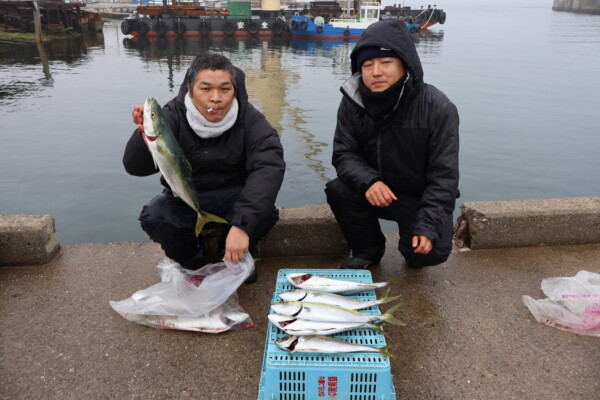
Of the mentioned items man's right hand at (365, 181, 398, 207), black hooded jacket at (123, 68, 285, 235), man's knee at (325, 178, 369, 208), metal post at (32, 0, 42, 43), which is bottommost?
man's knee at (325, 178, 369, 208)

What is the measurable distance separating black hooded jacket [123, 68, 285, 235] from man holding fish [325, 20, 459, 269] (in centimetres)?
62

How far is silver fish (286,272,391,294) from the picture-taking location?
2.83 meters

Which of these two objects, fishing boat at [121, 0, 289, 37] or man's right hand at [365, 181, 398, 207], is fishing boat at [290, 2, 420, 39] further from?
man's right hand at [365, 181, 398, 207]

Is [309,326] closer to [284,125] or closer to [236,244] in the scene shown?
[236,244]

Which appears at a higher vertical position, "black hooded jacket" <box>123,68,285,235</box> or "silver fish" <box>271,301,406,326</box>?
"black hooded jacket" <box>123,68,285,235</box>

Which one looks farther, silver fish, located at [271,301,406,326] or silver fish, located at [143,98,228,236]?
silver fish, located at [143,98,228,236]

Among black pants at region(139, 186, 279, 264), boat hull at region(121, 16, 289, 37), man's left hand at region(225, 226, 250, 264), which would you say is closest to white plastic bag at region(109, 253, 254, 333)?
man's left hand at region(225, 226, 250, 264)

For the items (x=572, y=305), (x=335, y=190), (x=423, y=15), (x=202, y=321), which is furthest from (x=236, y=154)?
(x=423, y=15)

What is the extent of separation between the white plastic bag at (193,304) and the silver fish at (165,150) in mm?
599

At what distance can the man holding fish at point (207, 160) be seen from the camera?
2939 mm

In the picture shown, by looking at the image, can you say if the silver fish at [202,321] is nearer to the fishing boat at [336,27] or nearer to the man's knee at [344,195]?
the man's knee at [344,195]

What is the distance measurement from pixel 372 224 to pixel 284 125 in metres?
10.9

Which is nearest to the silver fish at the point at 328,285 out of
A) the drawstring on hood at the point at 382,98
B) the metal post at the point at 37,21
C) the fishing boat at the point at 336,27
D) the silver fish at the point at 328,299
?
the silver fish at the point at 328,299

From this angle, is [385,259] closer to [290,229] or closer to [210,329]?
[290,229]
